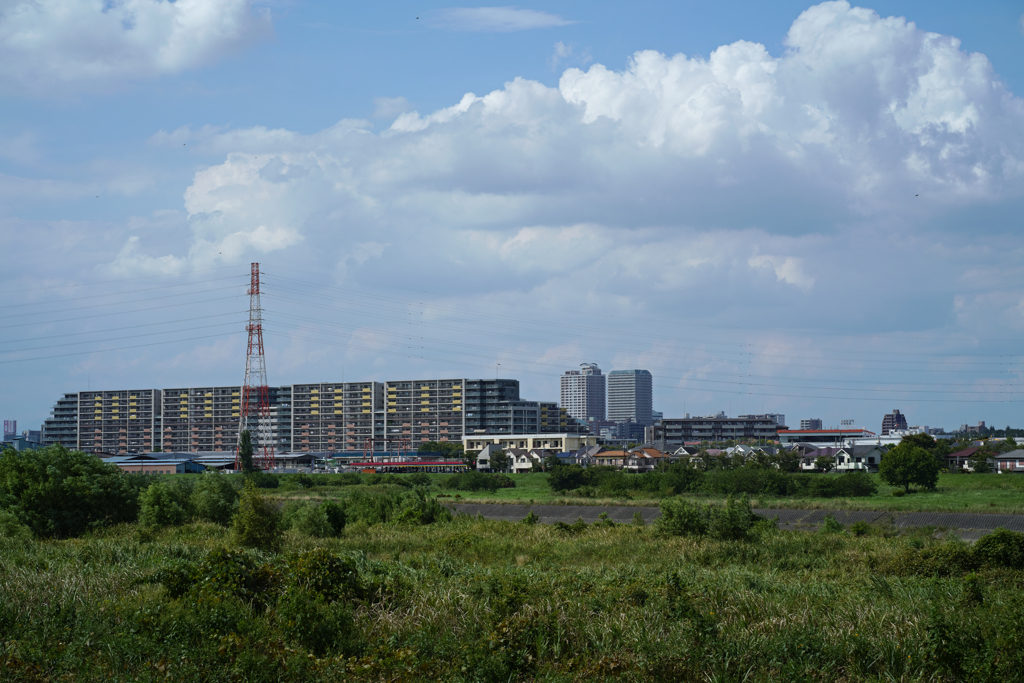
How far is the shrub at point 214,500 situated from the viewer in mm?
42391

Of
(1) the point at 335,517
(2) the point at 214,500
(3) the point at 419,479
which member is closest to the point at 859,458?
(3) the point at 419,479

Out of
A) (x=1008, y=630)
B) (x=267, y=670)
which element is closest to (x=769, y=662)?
(x=1008, y=630)

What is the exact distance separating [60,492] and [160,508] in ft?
Result: 16.4

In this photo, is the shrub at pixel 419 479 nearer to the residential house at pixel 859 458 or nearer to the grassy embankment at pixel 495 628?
the residential house at pixel 859 458

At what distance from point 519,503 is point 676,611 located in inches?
2114

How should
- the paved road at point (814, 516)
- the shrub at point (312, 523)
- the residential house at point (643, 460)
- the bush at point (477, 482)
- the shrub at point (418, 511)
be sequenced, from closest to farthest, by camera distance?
the shrub at point (312, 523), the shrub at point (418, 511), the paved road at point (814, 516), the bush at point (477, 482), the residential house at point (643, 460)

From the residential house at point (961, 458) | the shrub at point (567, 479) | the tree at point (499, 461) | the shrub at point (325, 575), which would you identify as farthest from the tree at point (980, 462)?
the shrub at point (325, 575)

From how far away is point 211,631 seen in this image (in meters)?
13.8

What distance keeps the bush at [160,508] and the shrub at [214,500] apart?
1.16 m

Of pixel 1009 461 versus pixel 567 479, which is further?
pixel 1009 461

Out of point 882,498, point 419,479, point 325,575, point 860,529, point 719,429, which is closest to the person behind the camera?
point 325,575

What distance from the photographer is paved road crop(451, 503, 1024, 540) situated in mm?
49062

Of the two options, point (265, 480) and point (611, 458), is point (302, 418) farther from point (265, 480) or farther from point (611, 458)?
point (265, 480)

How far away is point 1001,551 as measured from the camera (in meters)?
27.2
